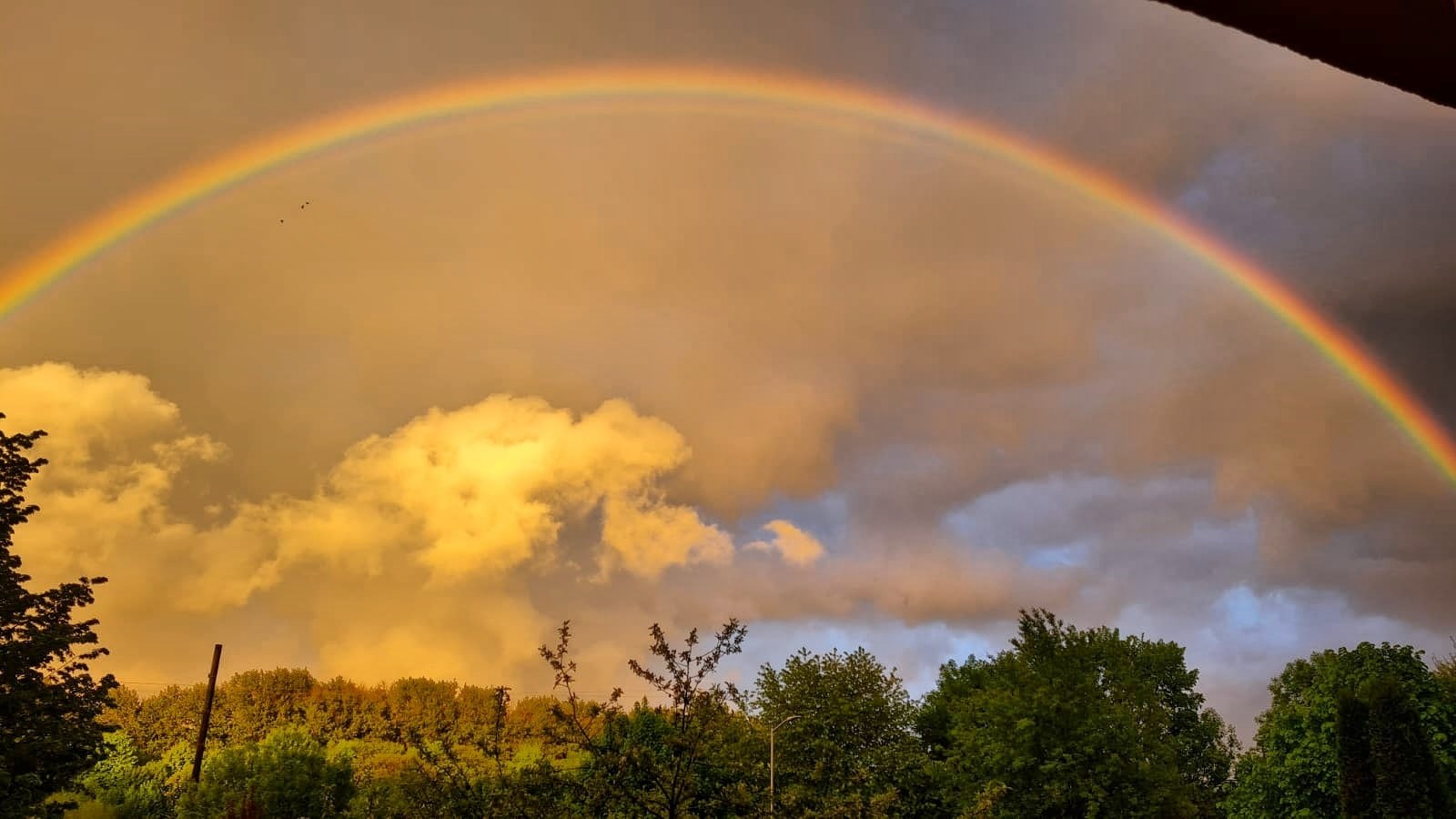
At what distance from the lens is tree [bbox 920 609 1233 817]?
38.1m

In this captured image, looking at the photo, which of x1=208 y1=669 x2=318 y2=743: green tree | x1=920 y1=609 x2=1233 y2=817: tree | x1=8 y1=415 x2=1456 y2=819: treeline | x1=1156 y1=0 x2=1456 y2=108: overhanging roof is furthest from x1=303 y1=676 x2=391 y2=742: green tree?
x1=1156 y1=0 x2=1456 y2=108: overhanging roof

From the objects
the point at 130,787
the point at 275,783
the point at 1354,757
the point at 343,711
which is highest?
the point at 343,711

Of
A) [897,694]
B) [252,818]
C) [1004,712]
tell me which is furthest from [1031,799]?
[252,818]

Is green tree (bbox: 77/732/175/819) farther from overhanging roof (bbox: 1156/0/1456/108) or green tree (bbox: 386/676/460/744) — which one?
overhanging roof (bbox: 1156/0/1456/108)

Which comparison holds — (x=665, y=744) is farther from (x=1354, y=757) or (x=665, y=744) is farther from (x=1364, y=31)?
(x=1354, y=757)

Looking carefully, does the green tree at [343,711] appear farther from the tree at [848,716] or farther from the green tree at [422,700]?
the tree at [848,716]

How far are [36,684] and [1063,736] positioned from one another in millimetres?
36402

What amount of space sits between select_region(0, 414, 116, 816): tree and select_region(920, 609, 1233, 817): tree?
27.0 meters

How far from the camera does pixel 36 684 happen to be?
20406 millimetres

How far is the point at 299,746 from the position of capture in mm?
45438

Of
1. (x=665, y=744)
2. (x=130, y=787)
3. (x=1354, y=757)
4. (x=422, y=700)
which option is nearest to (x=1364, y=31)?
(x=665, y=744)

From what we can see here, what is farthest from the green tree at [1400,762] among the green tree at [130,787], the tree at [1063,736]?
Result: the green tree at [130,787]

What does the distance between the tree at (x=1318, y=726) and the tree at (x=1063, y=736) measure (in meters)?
3.69

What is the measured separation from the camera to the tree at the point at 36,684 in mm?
19125
